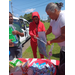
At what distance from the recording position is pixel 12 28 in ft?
3.70

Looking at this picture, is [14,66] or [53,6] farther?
[14,66]

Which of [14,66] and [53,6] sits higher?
[53,6]

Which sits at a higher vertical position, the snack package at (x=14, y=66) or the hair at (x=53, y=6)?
the hair at (x=53, y=6)

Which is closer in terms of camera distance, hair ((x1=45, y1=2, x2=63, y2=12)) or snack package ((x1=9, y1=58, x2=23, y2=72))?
hair ((x1=45, y1=2, x2=63, y2=12))

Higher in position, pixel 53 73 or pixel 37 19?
pixel 37 19

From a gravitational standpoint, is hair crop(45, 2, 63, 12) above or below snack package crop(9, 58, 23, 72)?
above

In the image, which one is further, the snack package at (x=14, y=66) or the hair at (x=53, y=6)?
the snack package at (x=14, y=66)

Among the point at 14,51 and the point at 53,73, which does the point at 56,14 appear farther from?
the point at 14,51
